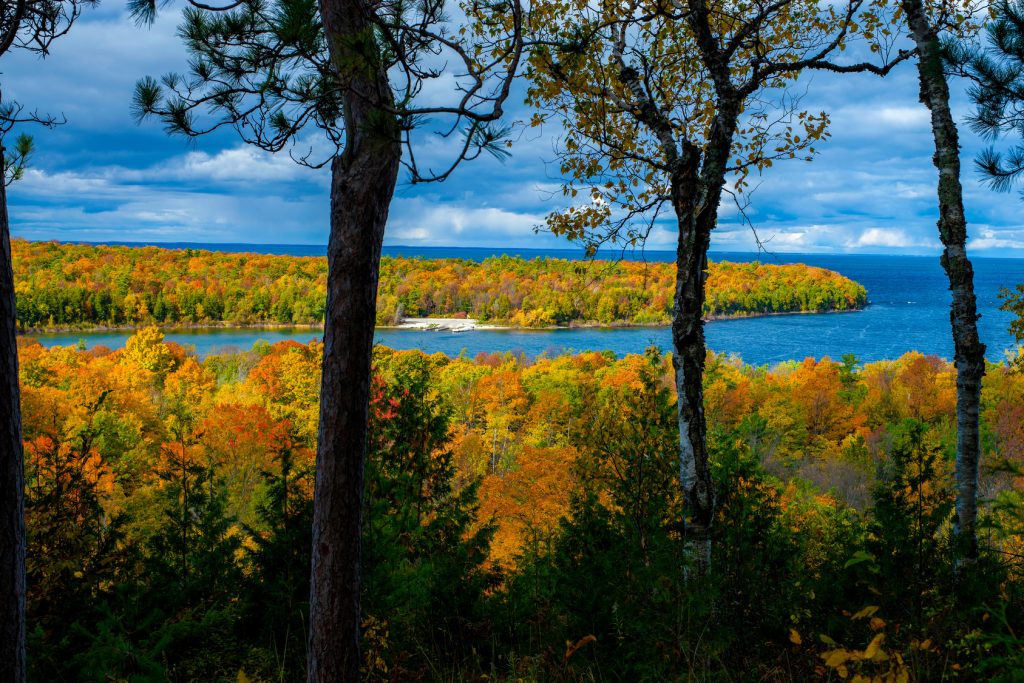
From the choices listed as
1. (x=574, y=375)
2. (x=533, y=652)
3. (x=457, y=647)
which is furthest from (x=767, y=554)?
(x=574, y=375)

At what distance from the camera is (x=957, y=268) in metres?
4.95

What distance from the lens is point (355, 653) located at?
3.56 m

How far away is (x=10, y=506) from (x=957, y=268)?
5.99m

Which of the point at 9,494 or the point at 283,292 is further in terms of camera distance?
the point at 283,292

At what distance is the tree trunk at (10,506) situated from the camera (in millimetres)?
3008

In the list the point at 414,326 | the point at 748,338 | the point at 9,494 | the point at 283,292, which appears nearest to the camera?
the point at 9,494

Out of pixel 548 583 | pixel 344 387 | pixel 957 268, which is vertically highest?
pixel 957 268

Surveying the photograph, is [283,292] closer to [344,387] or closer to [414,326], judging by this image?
[414,326]

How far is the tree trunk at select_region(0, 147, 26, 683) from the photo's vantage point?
3008mm

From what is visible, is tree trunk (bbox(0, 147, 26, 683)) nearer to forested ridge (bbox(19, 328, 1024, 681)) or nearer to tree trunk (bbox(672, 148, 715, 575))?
forested ridge (bbox(19, 328, 1024, 681))

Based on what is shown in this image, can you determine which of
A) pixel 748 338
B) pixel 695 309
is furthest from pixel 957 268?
pixel 748 338

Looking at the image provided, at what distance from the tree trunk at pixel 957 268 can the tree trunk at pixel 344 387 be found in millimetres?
4043

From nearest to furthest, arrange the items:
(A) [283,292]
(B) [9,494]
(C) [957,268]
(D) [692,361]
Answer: (B) [9,494], (D) [692,361], (C) [957,268], (A) [283,292]

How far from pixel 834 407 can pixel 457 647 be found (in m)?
41.4
